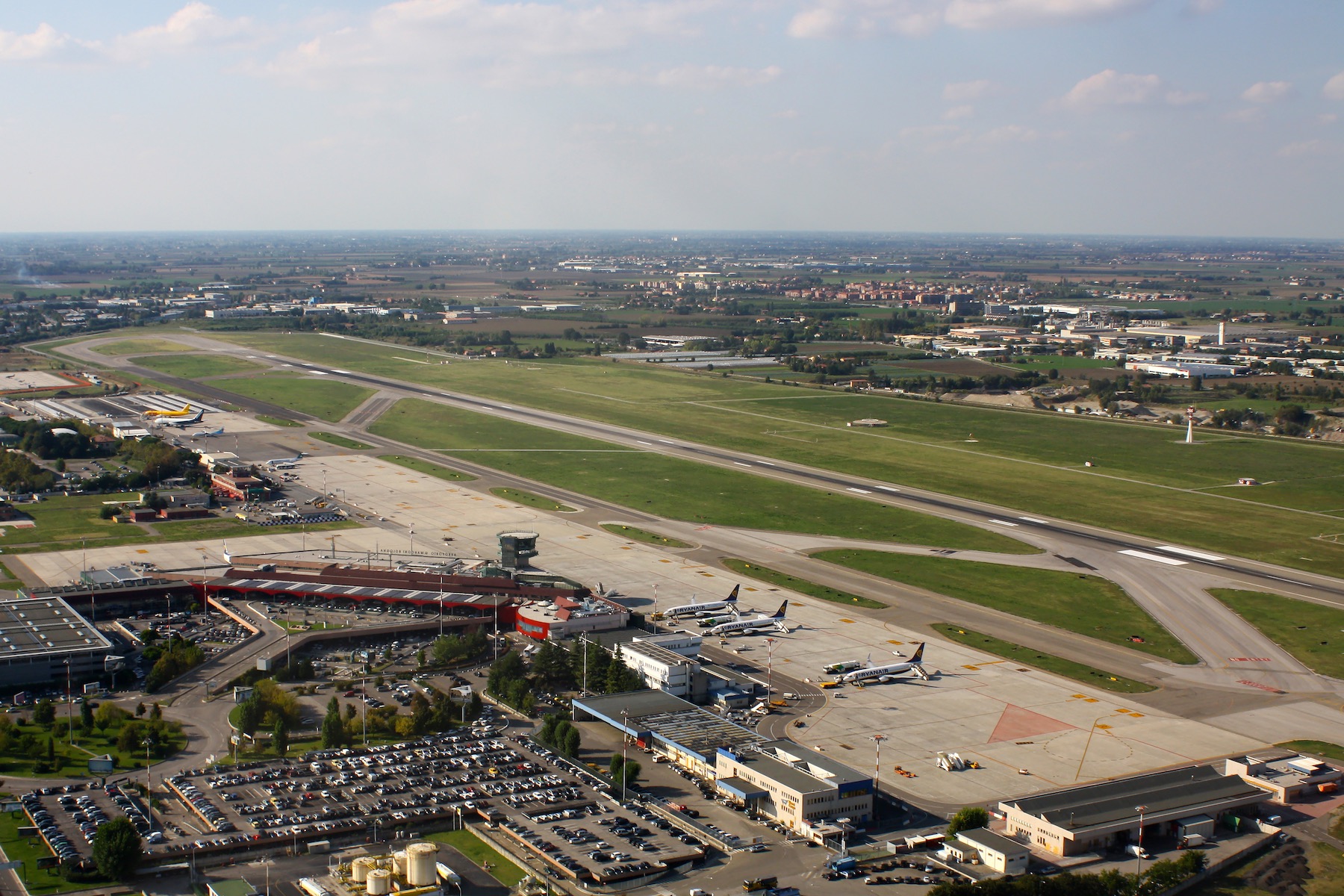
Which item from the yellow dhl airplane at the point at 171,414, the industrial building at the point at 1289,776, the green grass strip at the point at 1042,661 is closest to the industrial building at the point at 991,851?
the industrial building at the point at 1289,776

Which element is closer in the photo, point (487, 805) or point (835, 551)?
point (487, 805)

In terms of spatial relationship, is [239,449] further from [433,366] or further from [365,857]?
[365,857]

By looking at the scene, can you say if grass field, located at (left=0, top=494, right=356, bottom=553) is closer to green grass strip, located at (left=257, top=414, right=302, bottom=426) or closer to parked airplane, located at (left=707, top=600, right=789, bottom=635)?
parked airplane, located at (left=707, top=600, right=789, bottom=635)

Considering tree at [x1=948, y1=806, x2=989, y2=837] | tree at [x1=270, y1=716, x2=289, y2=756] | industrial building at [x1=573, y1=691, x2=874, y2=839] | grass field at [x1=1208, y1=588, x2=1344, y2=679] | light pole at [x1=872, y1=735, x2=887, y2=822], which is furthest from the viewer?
grass field at [x1=1208, y1=588, x2=1344, y2=679]

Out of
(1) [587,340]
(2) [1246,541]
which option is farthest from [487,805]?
(1) [587,340]

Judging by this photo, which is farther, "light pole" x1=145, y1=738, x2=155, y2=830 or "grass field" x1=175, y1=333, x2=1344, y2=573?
"grass field" x1=175, y1=333, x2=1344, y2=573

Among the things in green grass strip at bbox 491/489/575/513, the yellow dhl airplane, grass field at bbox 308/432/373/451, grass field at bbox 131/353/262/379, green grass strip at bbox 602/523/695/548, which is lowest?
green grass strip at bbox 602/523/695/548

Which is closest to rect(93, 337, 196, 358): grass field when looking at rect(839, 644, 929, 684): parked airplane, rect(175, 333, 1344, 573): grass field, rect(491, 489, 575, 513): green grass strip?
rect(175, 333, 1344, 573): grass field
